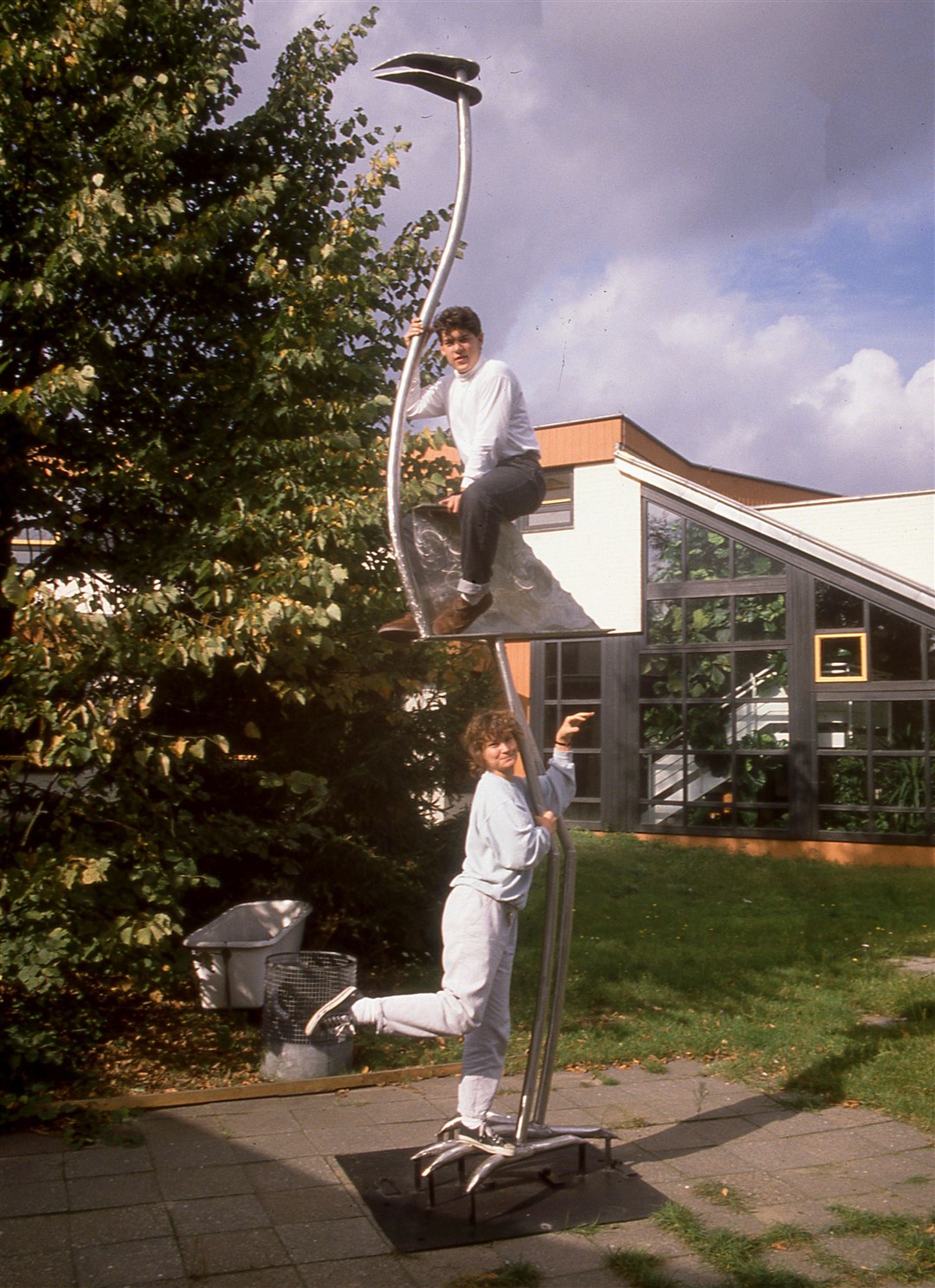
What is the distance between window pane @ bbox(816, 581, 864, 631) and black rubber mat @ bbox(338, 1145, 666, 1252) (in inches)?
540

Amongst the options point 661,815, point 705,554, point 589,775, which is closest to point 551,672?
point 589,775

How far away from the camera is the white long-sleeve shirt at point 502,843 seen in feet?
17.0

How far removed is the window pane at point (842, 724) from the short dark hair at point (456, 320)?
14.2 meters

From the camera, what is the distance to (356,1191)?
536 cm

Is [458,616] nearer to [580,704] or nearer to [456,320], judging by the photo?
[456,320]

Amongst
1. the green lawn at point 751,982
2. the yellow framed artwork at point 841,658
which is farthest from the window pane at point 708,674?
the green lawn at point 751,982

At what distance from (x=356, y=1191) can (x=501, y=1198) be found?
2.13ft

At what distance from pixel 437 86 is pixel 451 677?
436 cm

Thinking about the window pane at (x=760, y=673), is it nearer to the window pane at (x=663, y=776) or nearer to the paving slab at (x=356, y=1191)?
the window pane at (x=663, y=776)

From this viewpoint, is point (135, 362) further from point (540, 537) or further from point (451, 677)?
point (540, 537)

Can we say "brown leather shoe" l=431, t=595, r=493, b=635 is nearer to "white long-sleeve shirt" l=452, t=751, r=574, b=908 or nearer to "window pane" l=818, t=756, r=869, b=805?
"white long-sleeve shirt" l=452, t=751, r=574, b=908

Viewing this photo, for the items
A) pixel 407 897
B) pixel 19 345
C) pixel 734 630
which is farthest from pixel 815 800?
pixel 19 345

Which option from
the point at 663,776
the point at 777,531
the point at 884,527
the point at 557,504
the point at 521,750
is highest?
the point at 557,504

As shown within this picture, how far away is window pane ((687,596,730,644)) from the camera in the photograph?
1945cm
